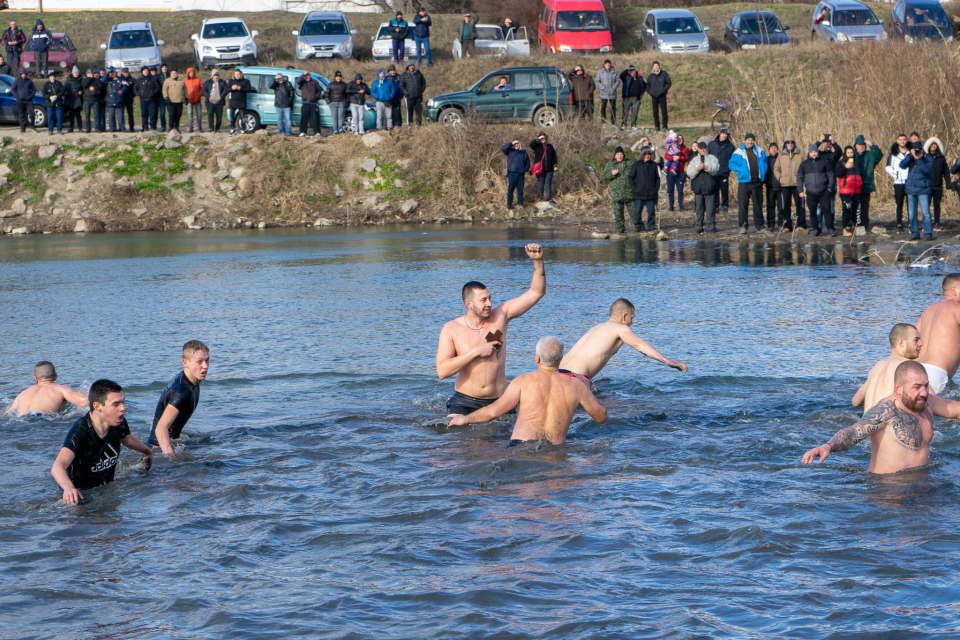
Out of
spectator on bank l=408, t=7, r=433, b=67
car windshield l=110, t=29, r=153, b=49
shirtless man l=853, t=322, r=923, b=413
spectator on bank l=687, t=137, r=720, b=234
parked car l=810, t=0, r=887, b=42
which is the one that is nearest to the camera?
shirtless man l=853, t=322, r=923, b=413

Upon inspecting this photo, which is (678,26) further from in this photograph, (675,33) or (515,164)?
(515,164)

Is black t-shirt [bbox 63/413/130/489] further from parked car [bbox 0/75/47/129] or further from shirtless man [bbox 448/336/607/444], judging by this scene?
parked car [bbox 0/75/47/129]

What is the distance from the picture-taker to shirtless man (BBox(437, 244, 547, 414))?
29.5ft

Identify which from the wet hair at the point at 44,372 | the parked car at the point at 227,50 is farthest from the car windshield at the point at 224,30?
the wet hair at the point at 44,372

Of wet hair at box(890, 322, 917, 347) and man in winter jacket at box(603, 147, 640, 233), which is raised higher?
man in winter jacket at box(603, 147, 640, 233)

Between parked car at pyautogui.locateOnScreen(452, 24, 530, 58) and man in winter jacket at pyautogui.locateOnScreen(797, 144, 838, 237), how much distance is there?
19392 mm

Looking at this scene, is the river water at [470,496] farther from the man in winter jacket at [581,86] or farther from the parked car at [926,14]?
the parked car at [926,14]

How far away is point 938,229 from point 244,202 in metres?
18.3

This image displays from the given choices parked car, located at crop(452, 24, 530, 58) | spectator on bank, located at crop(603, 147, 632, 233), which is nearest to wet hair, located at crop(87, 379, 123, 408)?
spectator on bank, located at crop(603, 147, 632, 233)

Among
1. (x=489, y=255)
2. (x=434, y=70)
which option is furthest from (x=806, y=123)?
(x=434, y=70)

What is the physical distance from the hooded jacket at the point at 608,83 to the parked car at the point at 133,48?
49.2 ft

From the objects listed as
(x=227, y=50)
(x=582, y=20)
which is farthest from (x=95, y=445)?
(x=582, y=20)

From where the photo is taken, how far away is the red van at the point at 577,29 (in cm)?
3738

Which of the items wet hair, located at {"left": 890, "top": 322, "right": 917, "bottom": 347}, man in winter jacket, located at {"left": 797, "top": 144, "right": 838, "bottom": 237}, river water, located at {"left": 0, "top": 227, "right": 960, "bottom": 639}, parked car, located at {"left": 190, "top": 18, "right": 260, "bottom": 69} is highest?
parked car, located at {"left": 190, "top": 18, "right": 260, "bottom": 69}
